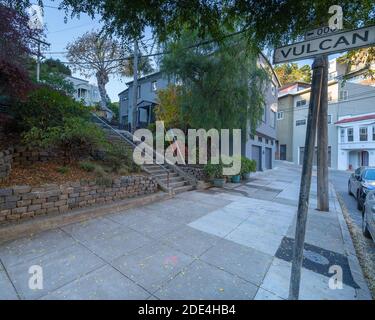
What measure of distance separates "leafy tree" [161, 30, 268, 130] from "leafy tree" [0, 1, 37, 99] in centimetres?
506

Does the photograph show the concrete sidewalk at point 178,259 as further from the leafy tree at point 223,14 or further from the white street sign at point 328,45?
the leafy tree at point 223,14

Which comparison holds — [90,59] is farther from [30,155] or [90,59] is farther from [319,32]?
[319,32]

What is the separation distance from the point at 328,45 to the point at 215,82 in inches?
282

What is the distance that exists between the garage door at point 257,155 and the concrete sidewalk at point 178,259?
34.9 ft

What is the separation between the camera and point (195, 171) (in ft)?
31.6

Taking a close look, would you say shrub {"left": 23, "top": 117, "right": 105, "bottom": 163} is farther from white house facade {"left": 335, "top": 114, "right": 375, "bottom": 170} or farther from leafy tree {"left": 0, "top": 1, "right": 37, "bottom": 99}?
white house facade {"left": 335, "top": 114, "right": 375, "bottom": 170}

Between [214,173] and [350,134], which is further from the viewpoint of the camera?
[350,134]

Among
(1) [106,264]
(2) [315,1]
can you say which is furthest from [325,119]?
(1) [106,264]

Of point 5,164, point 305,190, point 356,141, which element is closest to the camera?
point 305,190

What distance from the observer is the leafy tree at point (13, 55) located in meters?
4.35

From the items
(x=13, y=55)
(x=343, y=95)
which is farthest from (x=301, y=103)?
(x=13, y=55)

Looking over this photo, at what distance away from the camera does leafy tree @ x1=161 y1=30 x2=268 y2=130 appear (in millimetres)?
8562

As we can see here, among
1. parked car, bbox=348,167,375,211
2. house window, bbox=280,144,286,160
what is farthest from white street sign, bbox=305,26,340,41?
house window, bbox=280,144,286,160

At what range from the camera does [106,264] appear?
303cm
